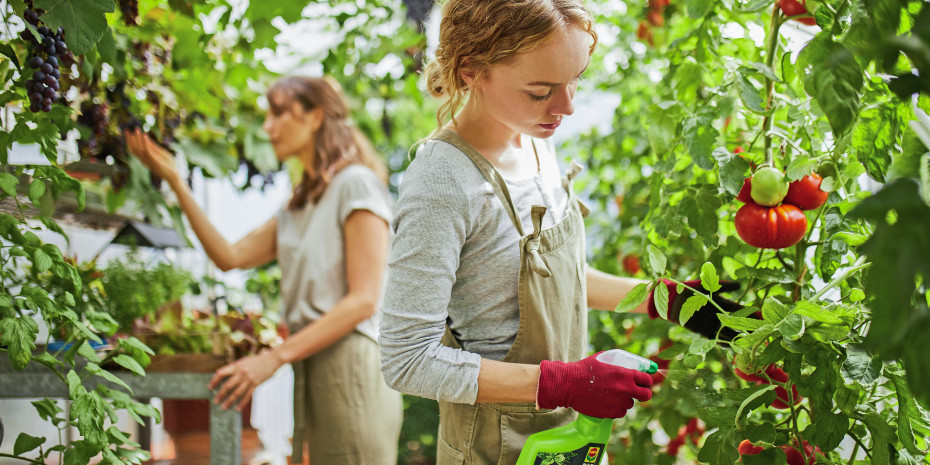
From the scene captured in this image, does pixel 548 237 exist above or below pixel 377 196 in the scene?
above

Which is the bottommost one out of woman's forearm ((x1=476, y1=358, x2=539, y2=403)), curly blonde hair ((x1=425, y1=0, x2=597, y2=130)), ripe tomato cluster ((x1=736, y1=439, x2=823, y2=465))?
ripe tomato cluster ((x1=736, y1=439, x2=823, y2=465))

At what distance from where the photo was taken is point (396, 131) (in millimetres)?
3623

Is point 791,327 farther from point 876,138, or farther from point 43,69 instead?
point 43,69

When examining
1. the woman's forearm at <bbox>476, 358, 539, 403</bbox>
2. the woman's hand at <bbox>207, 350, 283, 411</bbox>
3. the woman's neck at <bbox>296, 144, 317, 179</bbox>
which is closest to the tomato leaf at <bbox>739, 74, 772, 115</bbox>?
the woman's forearm at <bbox>476, 358, 539, 403</bbox>

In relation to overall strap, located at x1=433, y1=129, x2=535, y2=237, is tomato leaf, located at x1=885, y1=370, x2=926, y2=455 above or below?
below

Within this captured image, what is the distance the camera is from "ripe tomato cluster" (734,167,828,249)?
90cm

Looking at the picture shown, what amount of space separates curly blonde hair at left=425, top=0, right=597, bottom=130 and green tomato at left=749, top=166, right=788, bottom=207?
314mm

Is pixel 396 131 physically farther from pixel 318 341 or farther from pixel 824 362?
pixel 824 362

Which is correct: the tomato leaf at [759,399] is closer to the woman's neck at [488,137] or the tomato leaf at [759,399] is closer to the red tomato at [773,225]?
the red tomato at [773,225]

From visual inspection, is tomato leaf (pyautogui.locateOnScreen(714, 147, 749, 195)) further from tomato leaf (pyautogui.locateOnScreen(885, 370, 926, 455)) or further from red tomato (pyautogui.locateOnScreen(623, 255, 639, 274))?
red tomato (pyautogui.locateOnScreen(623, 255, 639, 274))

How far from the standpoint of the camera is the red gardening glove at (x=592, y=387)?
88 cm

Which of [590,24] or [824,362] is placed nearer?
[824,362]

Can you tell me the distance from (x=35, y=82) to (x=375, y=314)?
3.12 feet

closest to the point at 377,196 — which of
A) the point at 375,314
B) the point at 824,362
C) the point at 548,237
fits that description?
the point at 375,314
